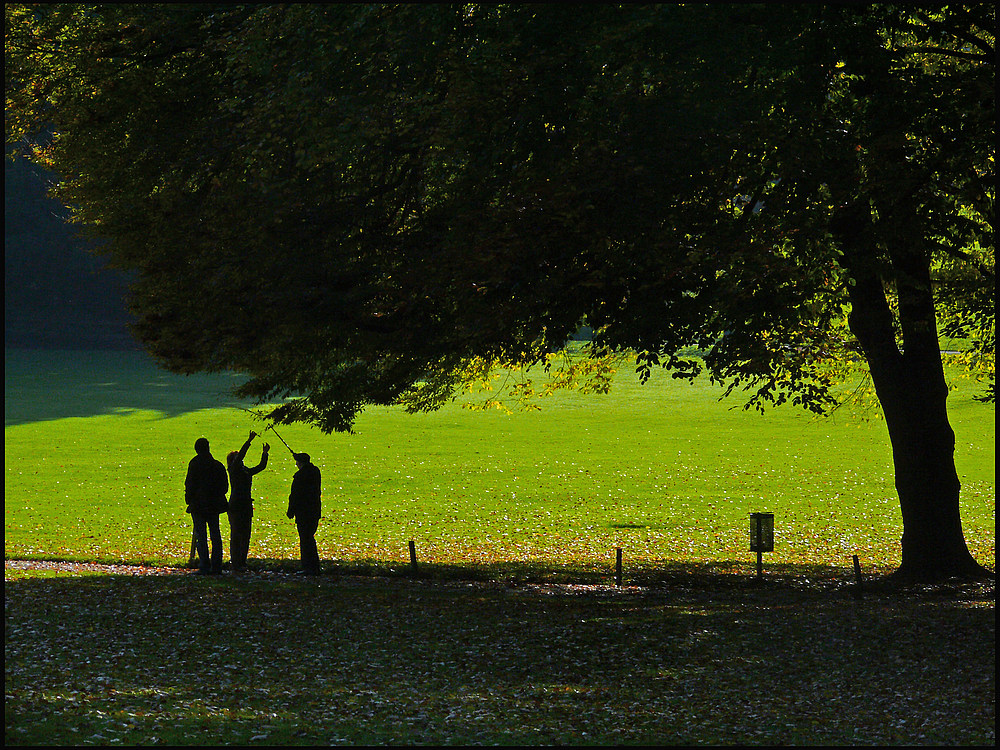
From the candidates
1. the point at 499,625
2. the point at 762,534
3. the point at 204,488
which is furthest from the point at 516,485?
the point at 499,625

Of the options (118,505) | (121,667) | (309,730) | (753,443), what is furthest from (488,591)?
(753,443)

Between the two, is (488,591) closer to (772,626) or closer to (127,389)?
(772,626)

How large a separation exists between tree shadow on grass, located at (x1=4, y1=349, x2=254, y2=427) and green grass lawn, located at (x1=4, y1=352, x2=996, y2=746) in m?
22.4

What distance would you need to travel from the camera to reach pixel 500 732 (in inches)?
325

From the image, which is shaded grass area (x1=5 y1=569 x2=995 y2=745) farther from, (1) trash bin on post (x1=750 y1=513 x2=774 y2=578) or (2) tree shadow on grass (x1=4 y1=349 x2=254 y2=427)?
(2) tree shadow on grass (x1=4 y1=349 x2=254 y2=427)

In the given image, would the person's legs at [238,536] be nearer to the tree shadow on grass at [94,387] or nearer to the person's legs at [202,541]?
the person's legs at [202,541]

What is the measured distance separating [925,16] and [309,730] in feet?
32.2

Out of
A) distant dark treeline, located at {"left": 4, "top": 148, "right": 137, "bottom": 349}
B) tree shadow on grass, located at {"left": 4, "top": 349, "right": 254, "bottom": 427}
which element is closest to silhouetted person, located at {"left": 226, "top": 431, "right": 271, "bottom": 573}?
tree shadow on grass, located at {"left": 4, "top": 349, "right": 254, "bottom": 427}

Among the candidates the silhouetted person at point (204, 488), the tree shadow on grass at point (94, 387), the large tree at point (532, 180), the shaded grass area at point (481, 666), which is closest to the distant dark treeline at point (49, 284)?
the tree shadow on grass at point (94, 387)

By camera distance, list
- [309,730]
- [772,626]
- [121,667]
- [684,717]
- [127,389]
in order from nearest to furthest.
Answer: [309,730], [684,717], [121,667], [772,626], [127,389]

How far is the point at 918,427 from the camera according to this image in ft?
52.0

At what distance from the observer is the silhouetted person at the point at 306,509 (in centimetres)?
1691

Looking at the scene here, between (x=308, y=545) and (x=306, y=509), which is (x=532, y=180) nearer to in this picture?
(x=306, y=509)

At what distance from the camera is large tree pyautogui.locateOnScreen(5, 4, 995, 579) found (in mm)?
10969
